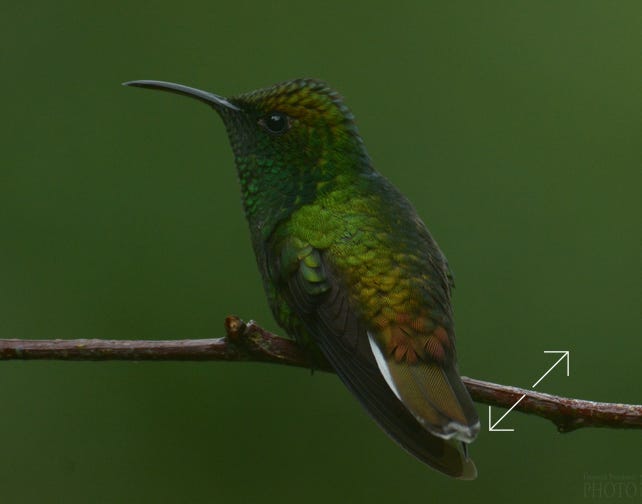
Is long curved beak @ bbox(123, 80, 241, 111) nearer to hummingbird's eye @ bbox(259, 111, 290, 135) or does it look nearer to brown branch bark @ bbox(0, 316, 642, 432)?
hummingbird's eye @ bbox(259, 111, 290, 135)

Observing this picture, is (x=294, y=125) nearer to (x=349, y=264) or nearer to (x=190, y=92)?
(x=190, y=92)

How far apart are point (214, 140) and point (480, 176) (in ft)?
4.58

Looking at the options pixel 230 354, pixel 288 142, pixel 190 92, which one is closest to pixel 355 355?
pixel 230 354

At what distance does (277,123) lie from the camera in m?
3.34

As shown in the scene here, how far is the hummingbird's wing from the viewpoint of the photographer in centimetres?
269

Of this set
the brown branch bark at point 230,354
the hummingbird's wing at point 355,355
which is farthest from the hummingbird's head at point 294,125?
the brown branch bark at point 230,354

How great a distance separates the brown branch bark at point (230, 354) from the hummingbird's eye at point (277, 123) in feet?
2.66

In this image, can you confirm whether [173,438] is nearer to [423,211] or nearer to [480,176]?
[423,211]

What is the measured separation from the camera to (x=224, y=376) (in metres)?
4.93

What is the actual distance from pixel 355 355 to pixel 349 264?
11.0 inches

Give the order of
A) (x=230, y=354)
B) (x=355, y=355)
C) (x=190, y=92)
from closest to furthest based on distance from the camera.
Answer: (x=230, y=354), (x=355, y=355), (x=190, y=92)

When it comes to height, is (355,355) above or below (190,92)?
below

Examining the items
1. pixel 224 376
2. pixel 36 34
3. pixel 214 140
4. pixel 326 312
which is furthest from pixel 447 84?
pixel 326 312

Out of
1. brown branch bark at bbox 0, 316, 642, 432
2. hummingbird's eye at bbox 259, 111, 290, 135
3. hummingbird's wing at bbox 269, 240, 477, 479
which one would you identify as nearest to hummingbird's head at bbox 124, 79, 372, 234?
hummingbird's eye at bbox 259, 111, 290, 135
